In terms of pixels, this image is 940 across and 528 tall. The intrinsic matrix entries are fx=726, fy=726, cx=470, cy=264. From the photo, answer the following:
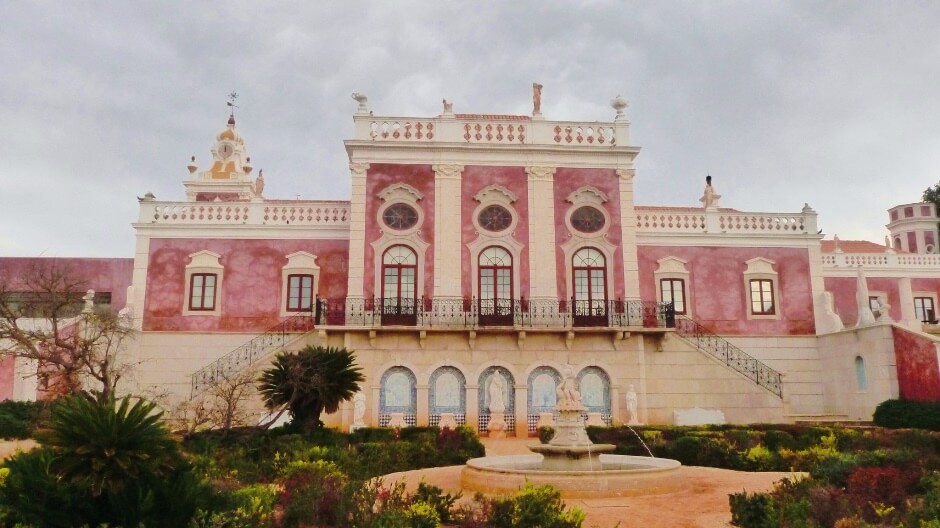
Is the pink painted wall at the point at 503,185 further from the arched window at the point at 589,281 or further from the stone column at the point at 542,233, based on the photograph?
the arched window at the point at 589,281

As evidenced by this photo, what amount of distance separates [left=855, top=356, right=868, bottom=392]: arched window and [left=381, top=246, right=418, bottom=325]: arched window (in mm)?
14610

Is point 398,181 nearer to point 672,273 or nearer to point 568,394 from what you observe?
point 672,273

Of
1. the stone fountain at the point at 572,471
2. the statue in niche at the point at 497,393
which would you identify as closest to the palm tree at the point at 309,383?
the stone fountain at the point at 572,471

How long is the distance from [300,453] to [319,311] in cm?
1042

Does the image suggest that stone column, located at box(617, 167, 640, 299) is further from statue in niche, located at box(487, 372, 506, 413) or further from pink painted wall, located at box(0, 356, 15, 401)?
pink painted wall, located at box(0, 356, 15, 401)

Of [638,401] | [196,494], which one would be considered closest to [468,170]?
[638,401]

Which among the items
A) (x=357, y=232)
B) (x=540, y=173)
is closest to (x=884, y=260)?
(x=540, y=173)

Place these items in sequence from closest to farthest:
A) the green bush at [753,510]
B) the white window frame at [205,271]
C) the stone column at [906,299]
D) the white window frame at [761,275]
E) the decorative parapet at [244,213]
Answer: the green bush at [753,510] < the white window frame at [205,271] < the decorative parapet at [244,213] < the white window frame at [761,275] < the stone column at [906,299]

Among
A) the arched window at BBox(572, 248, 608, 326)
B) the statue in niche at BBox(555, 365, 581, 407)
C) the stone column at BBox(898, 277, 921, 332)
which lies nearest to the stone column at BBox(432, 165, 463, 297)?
the arched window at BBox(572, 248, 608, 326)

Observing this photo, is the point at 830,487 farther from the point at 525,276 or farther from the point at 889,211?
the point at 889,211

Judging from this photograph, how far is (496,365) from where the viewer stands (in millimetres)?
22906

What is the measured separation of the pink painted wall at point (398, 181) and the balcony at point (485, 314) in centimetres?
119

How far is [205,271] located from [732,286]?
1892 cm

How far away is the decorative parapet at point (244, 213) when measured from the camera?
25.9 meters
